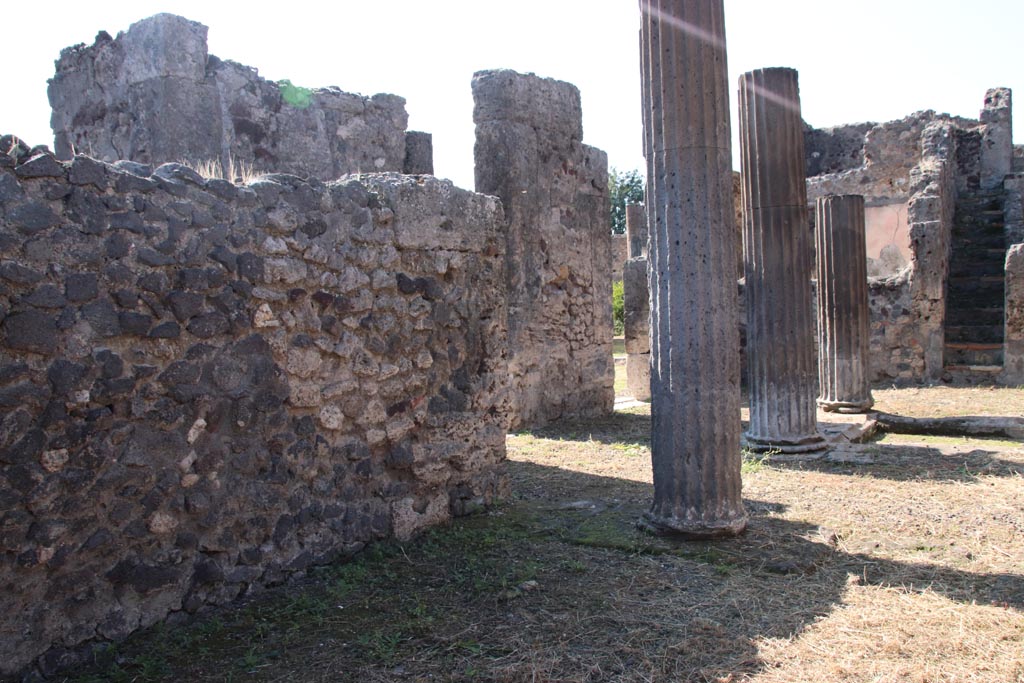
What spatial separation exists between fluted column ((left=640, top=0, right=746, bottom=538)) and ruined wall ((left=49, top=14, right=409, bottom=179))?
3.70 m

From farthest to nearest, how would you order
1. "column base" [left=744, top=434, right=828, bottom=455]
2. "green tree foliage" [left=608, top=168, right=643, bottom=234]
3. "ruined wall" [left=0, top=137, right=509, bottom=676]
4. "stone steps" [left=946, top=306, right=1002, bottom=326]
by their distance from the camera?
1. "green tree foliage" [left=608, top=168, right=643, bottom=234]
2. "stone steps" [left=946, top=306, right=1002, bottom=326]
3. "column base" [left=744, top=434, right=828, bottom=455]
4. "ruined wall" [left=0, top=137, right=509, bottom=676]

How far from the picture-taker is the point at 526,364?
9.29 m

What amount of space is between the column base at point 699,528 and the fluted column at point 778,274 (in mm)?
2982

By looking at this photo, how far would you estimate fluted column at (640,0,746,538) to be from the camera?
4.78 m

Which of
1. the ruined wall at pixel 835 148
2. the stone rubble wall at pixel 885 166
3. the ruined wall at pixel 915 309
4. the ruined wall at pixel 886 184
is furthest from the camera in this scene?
the ruined wall at pixel 835 148

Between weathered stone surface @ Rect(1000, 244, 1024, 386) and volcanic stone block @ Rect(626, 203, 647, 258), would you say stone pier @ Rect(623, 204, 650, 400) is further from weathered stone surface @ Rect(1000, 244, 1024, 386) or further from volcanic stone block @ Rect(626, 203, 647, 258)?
volcanic stone block @ Rect(626, 203, 647, 258)

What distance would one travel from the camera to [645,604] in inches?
157

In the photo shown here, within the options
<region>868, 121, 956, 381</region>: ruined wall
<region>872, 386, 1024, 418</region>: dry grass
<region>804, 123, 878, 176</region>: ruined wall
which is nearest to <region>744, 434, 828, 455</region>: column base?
<region>872, 386, 1024, 418</region>: dry grass

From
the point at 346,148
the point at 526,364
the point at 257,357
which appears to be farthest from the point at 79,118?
the point at 526,364

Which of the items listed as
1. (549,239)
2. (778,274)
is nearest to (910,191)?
(549,239)

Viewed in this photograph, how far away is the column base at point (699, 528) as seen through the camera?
191 inches

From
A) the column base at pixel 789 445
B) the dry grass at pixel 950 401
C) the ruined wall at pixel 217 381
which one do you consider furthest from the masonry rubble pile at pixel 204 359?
the dry grass at pixel 950 401

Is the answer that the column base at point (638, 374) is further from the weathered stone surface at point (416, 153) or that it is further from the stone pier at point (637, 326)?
the weathered stone surface at point (416, 153)

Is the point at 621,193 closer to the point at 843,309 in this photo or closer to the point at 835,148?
the point at 835,148
